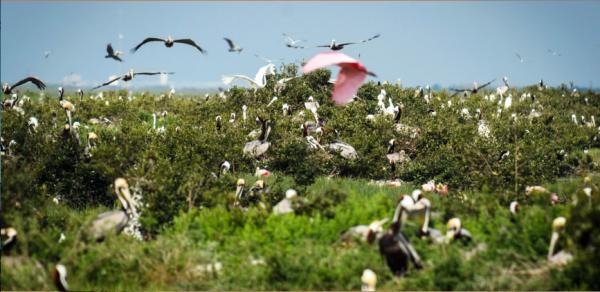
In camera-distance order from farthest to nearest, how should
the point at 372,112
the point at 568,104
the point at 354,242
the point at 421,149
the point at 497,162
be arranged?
the point at 568,104
the point at 372,112
the point at 421,149
the point at 497,162
the point at 354,242

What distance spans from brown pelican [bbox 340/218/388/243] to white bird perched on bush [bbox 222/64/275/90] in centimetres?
1067

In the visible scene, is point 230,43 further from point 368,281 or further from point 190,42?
point 368,281

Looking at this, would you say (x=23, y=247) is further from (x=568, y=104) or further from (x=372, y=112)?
(x=568, y=104)

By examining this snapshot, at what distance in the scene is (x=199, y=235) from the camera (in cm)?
853

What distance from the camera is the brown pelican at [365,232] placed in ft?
26.8

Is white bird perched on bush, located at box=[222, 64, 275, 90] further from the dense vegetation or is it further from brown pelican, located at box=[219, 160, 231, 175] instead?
brown pelican, located at box=[219, 160, 231, 175]

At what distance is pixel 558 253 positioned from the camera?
25.3ft

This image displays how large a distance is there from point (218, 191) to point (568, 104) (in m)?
26.3

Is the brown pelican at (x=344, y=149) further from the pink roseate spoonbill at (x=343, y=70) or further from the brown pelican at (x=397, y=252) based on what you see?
the pink roseate spoonbill at (x=343, y=70)

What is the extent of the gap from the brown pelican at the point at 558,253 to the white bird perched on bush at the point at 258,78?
1220 centimetres

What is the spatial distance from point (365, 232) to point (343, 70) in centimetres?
244

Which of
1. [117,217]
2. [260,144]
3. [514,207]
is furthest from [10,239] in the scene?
[260,144]

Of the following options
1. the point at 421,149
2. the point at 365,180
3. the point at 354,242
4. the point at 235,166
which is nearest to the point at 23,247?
the point at 354,242

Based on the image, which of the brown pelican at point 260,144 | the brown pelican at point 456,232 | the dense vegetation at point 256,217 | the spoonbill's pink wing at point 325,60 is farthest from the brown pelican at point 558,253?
the brown pelican at point 260,144
